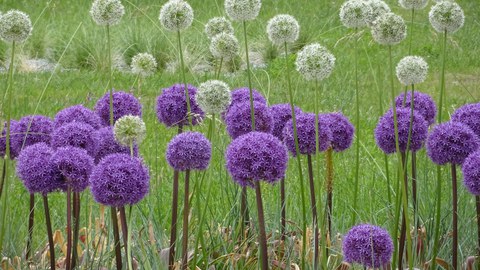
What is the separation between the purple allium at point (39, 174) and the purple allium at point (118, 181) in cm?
20

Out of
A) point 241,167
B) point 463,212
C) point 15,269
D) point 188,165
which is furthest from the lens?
point 463,212

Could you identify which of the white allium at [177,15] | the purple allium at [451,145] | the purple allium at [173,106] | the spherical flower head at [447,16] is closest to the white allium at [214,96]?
the white allium at [177,15]

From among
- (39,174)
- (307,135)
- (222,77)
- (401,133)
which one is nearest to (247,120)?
(307,135)

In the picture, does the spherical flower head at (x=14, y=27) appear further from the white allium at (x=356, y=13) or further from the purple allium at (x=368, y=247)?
the purple allium at (x=368, y=247)

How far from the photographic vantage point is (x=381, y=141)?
2859 millimetres

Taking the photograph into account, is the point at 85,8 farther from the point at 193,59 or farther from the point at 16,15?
the point at 16,15

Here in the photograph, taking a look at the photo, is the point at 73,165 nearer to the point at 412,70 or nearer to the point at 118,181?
the point at 118,181

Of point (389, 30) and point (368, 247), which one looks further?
point (389, 30)

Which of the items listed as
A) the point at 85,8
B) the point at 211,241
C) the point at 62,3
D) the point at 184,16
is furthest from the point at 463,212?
the point at 62,3

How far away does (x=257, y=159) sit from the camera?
2305mm

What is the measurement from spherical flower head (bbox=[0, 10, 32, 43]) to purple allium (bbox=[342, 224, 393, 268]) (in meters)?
1.27

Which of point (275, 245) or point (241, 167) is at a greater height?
point (241, 167)

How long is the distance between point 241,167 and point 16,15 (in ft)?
3.21

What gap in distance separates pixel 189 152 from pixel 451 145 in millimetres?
855
